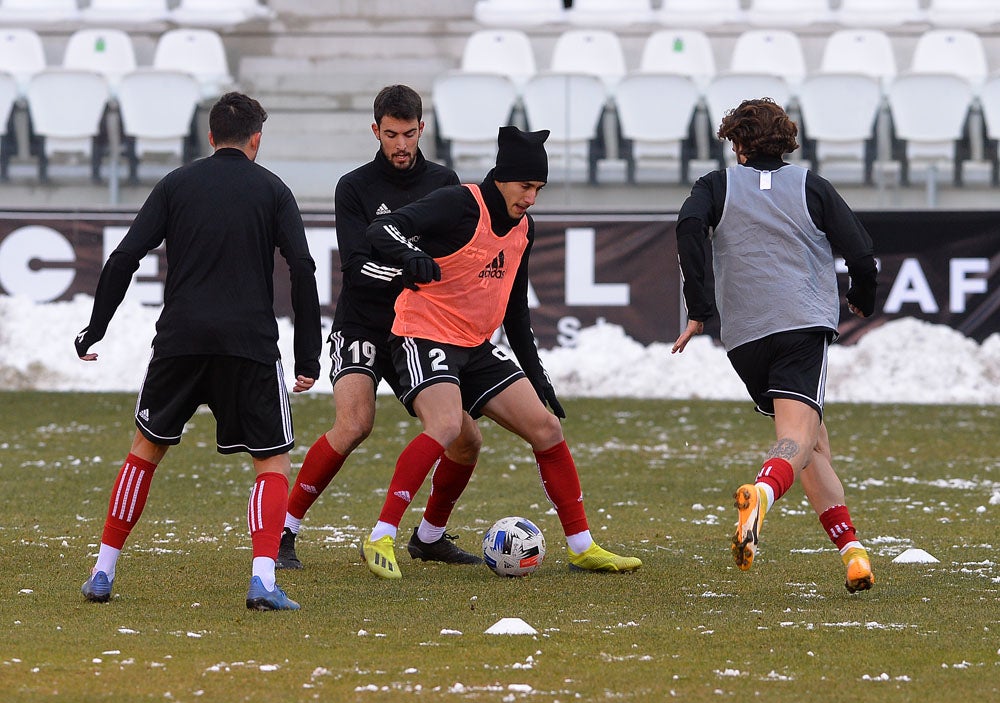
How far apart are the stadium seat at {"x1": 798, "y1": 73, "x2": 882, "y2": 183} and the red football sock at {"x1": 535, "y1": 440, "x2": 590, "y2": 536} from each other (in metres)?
8.99

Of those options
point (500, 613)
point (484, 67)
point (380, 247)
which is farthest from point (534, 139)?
point (484, 67)

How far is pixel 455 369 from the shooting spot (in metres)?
6.32

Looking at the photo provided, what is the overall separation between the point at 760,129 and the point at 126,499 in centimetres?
285

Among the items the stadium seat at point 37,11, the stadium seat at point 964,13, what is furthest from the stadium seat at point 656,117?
the stadium seat at point 37,11

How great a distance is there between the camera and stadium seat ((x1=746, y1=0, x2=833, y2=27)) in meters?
19.5

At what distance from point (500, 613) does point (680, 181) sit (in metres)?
10.1

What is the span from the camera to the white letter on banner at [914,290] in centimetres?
1431

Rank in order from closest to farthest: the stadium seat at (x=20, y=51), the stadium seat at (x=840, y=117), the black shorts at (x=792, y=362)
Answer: the black shorts at (x=792, y=362) < the stadium seat at (x=840, y=117) < the stadium seat at (x=20, y=51)

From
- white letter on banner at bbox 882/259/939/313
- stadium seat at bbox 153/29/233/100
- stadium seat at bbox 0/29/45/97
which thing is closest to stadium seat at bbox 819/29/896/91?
white letter on banner at bbox 882/259/939/313

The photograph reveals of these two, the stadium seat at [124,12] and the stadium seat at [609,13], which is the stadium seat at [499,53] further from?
the stadium seat at [124,12]

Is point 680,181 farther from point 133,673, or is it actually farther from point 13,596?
point 133,673

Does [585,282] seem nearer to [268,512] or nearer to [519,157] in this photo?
[519,157]

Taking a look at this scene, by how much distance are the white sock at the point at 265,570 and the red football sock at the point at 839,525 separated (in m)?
2.15

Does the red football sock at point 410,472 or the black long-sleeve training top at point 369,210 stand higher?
the black long-sleeve training top at point 369,210
